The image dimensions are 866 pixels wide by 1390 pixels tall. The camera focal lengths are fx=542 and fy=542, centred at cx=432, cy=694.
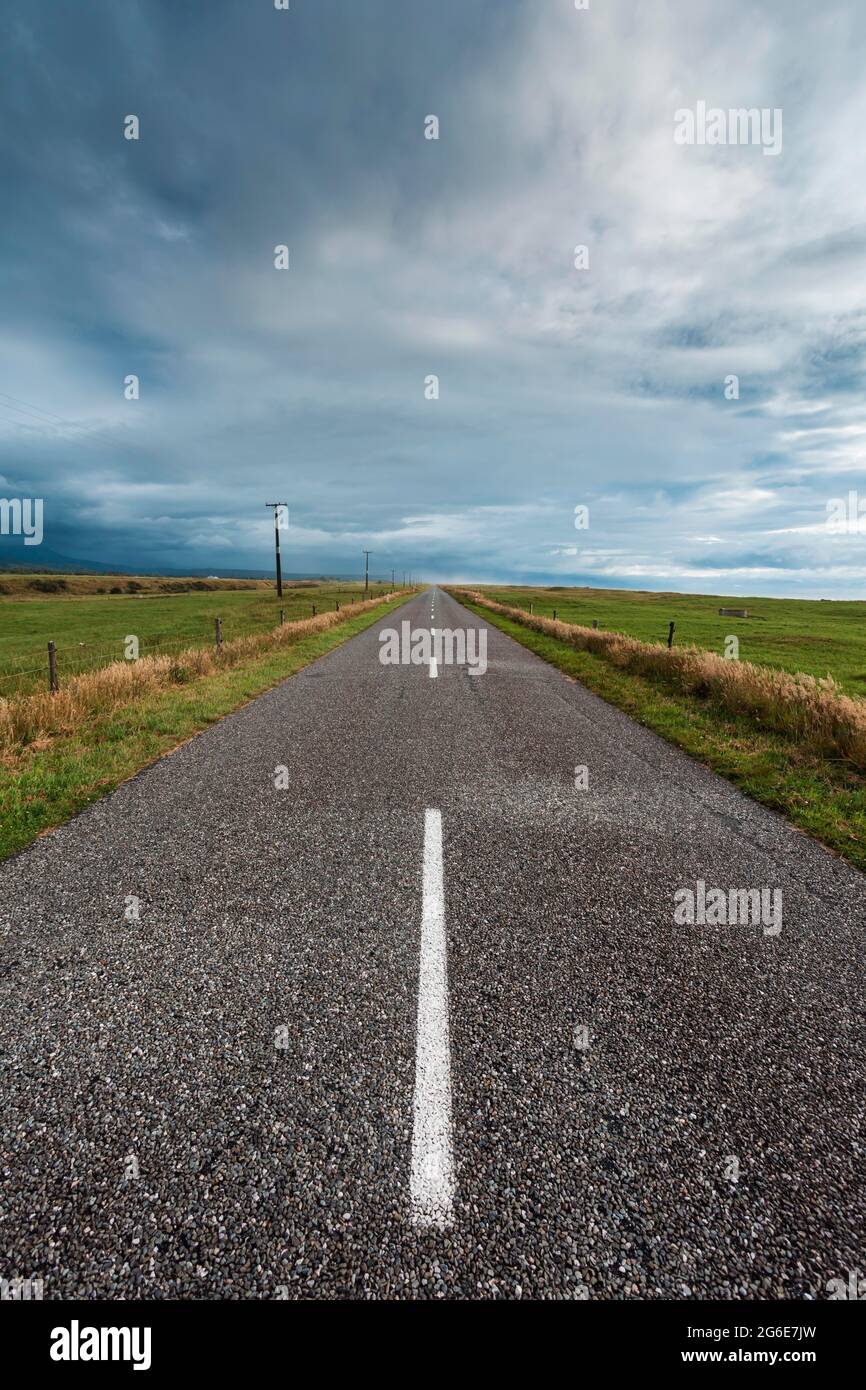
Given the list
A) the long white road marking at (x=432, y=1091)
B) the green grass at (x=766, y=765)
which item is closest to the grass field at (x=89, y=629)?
the long white road marking at (x=432, y=1091)

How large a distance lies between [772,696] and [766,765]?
2.75 m

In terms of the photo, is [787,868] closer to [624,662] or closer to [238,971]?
[238,971]

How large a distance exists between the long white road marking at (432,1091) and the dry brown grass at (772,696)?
6.84 metres

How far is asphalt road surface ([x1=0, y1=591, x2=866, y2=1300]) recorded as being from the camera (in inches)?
74.8

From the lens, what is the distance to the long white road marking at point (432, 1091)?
2.05 metres

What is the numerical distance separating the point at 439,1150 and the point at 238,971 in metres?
1.63

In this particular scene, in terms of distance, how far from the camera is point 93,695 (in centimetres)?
1005

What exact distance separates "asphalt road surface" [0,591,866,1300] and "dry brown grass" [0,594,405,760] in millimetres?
→ 3722

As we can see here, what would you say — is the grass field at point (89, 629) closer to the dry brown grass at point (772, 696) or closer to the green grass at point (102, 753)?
the green grass at point (102, 753)

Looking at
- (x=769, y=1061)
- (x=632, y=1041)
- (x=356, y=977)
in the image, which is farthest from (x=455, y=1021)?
(x=769, y=1061)

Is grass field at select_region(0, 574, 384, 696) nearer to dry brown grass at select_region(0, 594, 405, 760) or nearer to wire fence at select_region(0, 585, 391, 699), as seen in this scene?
wire fence at select_region(0, 585, 391, 699)

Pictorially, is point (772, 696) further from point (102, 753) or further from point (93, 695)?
point (93, 695)

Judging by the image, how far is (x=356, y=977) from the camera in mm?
3281

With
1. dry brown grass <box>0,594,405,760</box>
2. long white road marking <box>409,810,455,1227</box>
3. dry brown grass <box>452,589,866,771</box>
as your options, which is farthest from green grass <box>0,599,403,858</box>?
dry brown grass <box>452,589,866,771</box>
